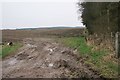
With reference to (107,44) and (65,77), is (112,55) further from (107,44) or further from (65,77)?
(65,77)

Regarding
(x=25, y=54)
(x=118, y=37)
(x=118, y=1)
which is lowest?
(x=25, y=54)

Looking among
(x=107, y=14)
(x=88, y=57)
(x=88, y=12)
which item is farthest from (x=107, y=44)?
(x=88, y=12)

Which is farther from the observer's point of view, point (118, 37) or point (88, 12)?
point (88, 12)

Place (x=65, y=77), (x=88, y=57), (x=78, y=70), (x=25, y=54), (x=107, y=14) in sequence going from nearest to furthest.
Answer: (x=65, y=77)
(x=78, y=70)
(x=88, y=57)
(x=25, y=54)
(x=107, y=14)

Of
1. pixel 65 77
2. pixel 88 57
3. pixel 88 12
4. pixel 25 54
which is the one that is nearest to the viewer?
pixel 65 77

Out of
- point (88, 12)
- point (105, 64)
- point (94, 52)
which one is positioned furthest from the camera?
point (88, 12)

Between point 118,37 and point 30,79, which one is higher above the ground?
point 118,37

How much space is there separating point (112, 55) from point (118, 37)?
3.02 ft

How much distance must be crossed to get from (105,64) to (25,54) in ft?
22.6

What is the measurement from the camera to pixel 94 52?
17625mm

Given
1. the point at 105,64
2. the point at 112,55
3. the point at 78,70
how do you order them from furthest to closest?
the point at 112,55, the point at 105,64, the point at 78,70

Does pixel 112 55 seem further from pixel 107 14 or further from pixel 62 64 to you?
pixel 107 14

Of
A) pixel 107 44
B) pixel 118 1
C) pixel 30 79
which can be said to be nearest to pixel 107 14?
pixel 118 1

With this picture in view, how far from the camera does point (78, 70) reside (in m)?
12.4
